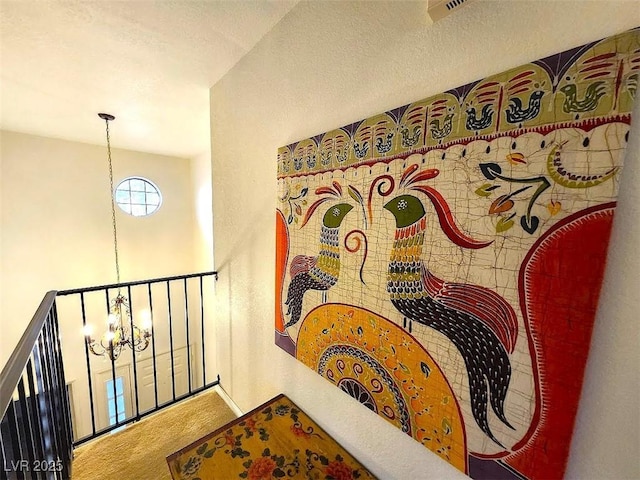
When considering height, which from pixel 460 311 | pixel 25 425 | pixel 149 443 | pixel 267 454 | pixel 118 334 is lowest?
pixel 149 443

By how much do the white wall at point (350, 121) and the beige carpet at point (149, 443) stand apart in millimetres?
245

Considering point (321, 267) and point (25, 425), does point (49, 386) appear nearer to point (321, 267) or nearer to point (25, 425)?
point (25, 425)

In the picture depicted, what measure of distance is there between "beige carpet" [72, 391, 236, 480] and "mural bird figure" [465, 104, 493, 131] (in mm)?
2145

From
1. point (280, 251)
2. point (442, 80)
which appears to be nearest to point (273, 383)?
point (280, 251)

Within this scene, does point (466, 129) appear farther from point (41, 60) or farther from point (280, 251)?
point (41, 60)

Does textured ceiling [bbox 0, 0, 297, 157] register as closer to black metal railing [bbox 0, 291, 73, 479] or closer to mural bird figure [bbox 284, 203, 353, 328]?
mural bird figure [bbox 284, 203, 353, 328]

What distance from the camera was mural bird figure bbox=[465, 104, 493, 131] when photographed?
0.70m

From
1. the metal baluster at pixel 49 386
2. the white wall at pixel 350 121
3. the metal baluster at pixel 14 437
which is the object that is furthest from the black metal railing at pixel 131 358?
the metal baluster at pixel 14 437

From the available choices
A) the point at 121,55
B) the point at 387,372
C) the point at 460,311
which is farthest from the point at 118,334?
the point at 460,311

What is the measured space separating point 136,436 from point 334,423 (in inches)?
53.4

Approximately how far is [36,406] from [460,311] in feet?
4.82

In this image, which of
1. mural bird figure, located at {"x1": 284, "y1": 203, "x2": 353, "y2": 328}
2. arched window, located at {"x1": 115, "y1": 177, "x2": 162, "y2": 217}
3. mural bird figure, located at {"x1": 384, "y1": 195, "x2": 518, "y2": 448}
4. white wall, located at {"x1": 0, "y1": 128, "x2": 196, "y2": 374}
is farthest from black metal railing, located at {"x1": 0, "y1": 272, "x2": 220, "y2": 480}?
arched window, located at {"x1": 115, "y1": 177, "x2": 162, "y2": 217}

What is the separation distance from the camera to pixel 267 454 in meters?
1.11

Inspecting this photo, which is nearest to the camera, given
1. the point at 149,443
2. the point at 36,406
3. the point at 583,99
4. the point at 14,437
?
the point at 583,99
